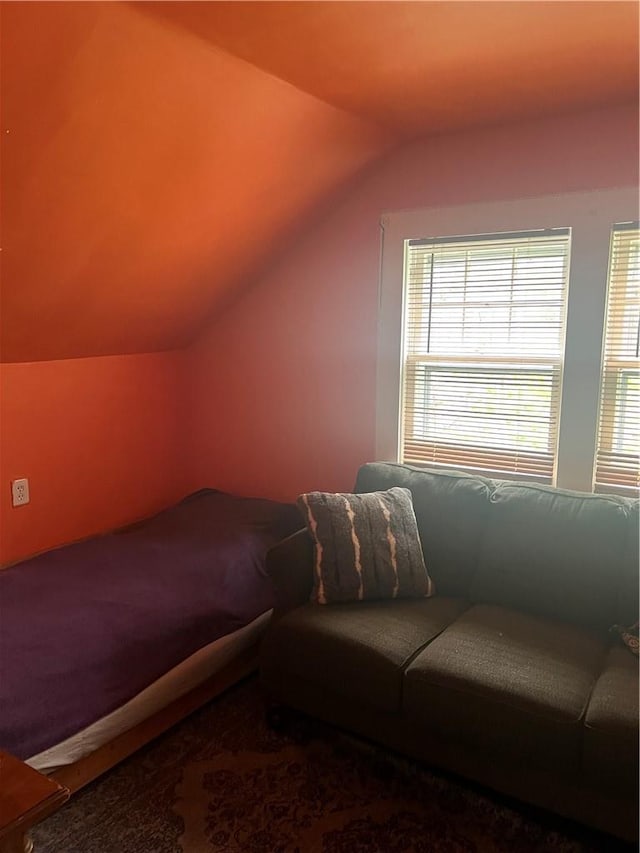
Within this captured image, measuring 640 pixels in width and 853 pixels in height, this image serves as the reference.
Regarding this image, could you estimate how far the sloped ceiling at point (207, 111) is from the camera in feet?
5.86

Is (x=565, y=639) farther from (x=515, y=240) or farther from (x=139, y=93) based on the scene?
(x=139, y=93)

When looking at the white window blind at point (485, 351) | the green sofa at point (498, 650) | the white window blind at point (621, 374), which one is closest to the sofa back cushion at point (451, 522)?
the green sofa at point (498, 650)

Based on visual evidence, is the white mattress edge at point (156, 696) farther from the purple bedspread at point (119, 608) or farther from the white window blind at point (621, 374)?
the white window blind at point (621, 374)

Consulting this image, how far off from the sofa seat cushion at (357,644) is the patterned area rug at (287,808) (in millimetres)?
281

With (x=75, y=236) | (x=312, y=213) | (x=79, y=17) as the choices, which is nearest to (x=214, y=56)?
(x=79, y=17)

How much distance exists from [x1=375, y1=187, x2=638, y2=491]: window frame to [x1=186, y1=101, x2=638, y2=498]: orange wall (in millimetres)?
57

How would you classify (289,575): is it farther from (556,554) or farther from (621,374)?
(621,374)

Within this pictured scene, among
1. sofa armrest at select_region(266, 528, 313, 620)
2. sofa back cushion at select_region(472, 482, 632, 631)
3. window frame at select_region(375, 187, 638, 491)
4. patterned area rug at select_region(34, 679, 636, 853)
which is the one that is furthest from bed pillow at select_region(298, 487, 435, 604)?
window frame at select_region(375, 187, 638, 491)

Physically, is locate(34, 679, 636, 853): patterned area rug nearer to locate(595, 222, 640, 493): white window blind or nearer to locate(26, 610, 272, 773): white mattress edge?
locate(26, 610, 272, 773): white mattress edge

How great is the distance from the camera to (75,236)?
2.40 metres

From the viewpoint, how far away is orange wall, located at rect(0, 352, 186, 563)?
296 centimetres

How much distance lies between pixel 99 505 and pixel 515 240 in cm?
230

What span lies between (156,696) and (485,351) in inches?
73.8

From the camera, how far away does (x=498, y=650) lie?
2.11 meters
